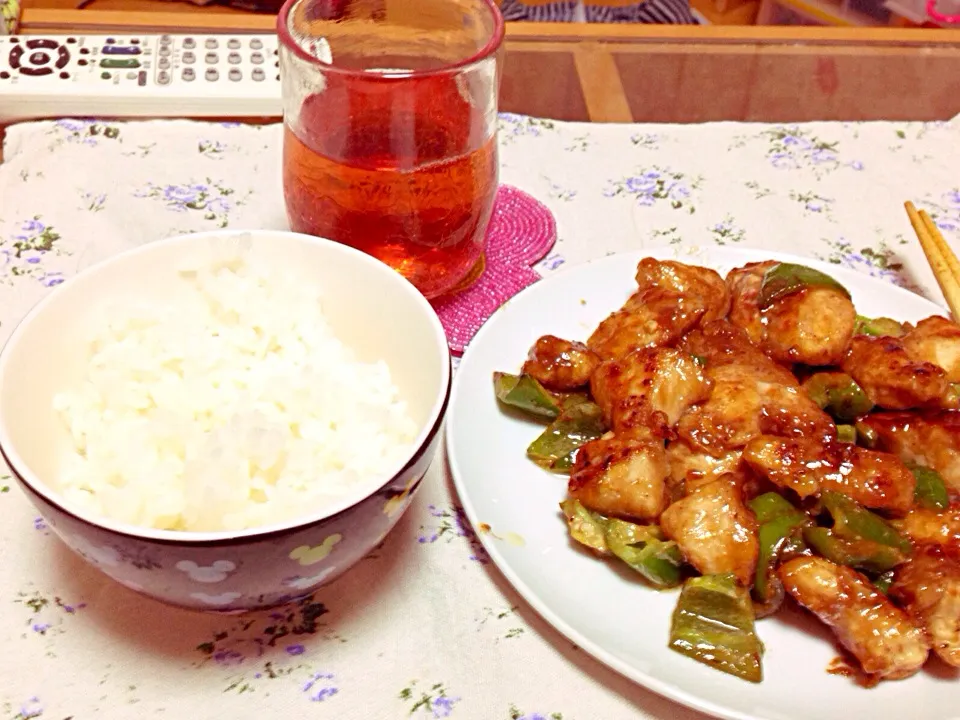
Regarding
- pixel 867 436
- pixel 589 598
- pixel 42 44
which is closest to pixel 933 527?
pixel 867 436

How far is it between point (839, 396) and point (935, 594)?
282 millimetres

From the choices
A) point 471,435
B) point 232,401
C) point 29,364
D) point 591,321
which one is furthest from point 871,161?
point 29,364

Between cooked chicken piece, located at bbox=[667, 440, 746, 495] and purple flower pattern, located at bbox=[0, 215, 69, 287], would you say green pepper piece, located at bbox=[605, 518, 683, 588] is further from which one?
purple flower pattern, located at bbox=[0, 215, 69, 287]

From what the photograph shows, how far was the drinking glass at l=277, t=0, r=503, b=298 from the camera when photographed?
106 centimetres

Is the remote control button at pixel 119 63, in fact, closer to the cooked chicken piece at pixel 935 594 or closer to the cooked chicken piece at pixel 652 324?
the cooked chicken piece at pixel 652 324

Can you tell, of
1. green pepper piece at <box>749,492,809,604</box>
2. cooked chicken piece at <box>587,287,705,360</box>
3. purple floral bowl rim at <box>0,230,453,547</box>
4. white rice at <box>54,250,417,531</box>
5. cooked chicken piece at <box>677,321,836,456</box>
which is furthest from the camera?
cooked chicken piece at <box>587,287,705,360</box>

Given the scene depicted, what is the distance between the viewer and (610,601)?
0.87 metres

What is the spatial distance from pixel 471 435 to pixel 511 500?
96mm

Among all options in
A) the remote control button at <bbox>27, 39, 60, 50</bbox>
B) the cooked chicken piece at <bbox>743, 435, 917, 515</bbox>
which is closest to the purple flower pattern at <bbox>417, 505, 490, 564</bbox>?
the cooked chicken piece at <bbox>743, 435, 917, 515</bbox>

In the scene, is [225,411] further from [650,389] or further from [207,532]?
[650,389]

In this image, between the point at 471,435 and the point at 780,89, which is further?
the point at 780,89

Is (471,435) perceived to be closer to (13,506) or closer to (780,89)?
(13,506)

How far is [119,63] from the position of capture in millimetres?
1639

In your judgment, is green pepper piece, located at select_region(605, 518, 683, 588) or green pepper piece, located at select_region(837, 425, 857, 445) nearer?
green pepper piece, located at select_region(605, 518, 683, 588)
